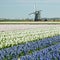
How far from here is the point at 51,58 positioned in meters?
10.6

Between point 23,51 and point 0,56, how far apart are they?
2308 mm

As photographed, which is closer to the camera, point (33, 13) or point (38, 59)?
point (38, 59)

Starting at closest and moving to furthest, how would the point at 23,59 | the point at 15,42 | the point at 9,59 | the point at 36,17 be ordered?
the point at 23,59, the point at 9,59, the point at 15,42, the point at 36,17

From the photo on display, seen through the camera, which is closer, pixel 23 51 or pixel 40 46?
pixel 23 51

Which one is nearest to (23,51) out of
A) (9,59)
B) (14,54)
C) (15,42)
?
(14,54)

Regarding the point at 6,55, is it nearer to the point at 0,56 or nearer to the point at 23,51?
the point at 0,56

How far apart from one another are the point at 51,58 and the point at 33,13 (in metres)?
84.1

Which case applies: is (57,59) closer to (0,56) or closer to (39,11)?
(0,56)

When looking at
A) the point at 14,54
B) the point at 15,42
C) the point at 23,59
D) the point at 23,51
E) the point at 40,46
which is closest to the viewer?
the point at 23,59

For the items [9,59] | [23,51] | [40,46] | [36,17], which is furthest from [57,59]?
[36,17]

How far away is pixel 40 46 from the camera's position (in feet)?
56.2

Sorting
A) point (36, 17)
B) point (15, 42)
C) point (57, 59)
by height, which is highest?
point (57, 59)

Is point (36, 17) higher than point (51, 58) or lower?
lower

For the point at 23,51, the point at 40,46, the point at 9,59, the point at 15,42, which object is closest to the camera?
the point at 9,59
